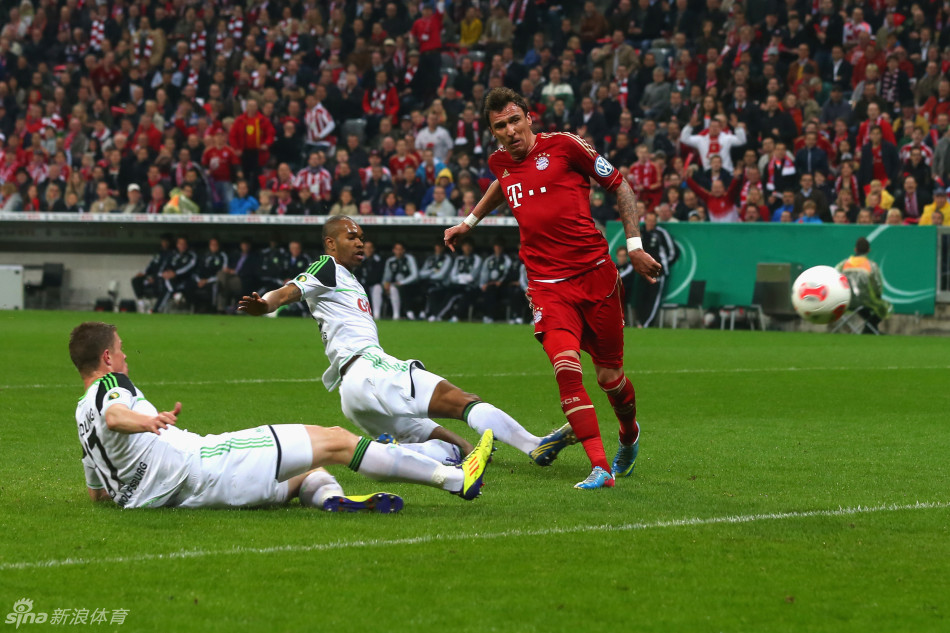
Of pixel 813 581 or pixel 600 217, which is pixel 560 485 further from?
pixel 600 217

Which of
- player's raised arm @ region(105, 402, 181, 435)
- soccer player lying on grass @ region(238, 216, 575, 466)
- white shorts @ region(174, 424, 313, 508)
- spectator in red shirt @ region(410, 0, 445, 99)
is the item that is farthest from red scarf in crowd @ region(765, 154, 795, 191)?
player's raised arm @ region(105, 402, 181, 435)

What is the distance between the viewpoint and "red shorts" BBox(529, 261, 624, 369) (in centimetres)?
733

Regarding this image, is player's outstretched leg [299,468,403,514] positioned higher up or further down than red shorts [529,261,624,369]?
further down

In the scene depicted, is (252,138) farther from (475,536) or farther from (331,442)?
(475,536)

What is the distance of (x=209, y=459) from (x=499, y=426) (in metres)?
1.98

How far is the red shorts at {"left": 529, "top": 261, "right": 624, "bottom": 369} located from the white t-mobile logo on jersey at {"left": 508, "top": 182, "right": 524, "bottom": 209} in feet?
1.60

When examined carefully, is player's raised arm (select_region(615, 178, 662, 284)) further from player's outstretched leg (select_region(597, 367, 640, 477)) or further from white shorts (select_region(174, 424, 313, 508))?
white shorts (select_region(174, 424, 313, 508))

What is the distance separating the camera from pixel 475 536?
5531mm

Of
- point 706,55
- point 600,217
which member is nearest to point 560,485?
point 600,217

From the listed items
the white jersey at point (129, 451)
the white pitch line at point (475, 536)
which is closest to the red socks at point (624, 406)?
the white pitch line at point (475, 536)

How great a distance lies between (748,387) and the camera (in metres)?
12.5

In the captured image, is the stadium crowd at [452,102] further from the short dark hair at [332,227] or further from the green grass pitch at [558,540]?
the short dark hair at [332,227]

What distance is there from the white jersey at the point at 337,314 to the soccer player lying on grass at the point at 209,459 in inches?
61.8

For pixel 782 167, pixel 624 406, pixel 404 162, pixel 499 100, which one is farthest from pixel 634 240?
pixel 404 162
